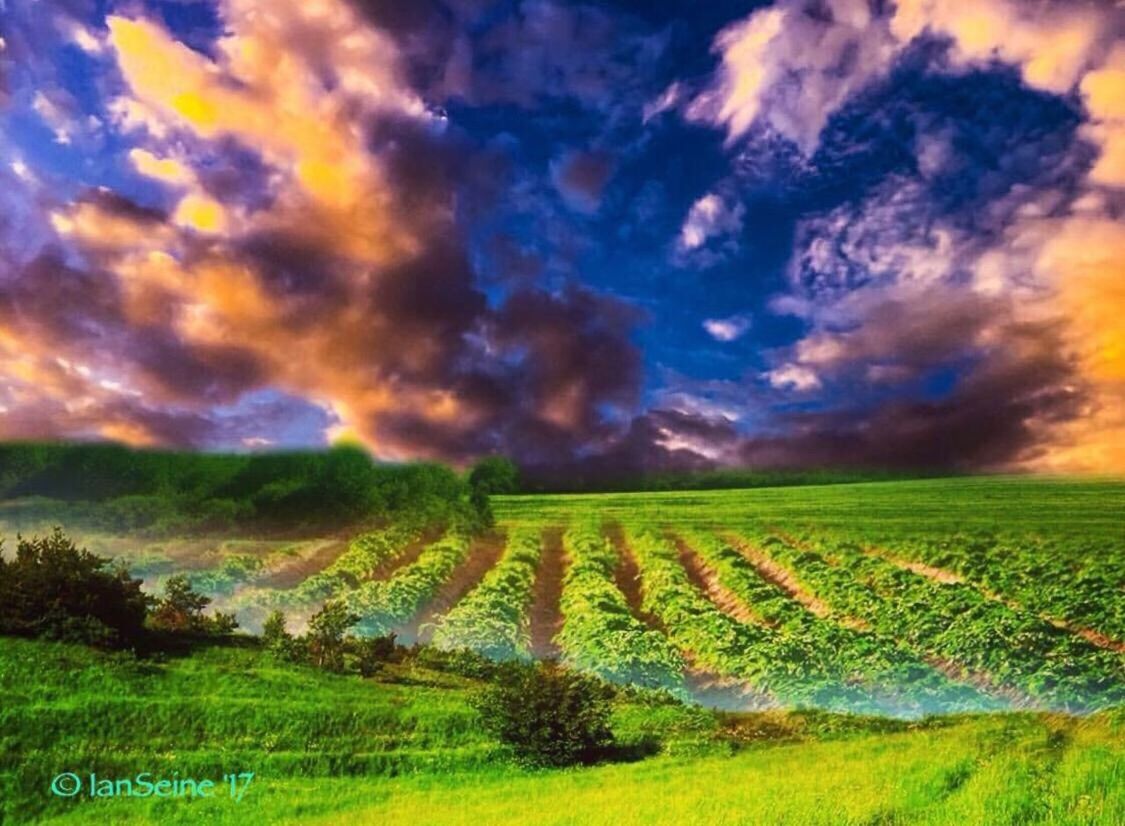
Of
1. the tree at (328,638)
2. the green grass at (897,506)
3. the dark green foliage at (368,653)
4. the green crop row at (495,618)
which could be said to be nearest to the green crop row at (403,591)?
the green crop row at (495,618)

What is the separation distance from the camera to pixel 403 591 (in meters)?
17.6

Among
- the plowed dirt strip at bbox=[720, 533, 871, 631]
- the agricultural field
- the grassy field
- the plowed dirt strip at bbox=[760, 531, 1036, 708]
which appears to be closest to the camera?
the grassy field

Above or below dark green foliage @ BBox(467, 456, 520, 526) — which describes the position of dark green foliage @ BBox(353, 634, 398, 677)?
below

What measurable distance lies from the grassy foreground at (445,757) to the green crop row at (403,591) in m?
3.01

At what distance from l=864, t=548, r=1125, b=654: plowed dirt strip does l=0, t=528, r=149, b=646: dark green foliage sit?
13832 mm

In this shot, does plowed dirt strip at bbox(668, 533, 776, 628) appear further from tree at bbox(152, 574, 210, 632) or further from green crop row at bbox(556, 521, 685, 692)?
tree at bbox(152, 574, 210, 632)

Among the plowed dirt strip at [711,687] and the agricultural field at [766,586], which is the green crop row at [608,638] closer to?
the agricultural field at [766,586]

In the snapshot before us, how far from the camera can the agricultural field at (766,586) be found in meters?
15.5

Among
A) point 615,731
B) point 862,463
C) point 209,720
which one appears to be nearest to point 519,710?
point 615,731

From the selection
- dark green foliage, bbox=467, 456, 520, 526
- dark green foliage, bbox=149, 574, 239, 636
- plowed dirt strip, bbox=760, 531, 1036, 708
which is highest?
dark green foliage, bbox=467, 456, 520, 526

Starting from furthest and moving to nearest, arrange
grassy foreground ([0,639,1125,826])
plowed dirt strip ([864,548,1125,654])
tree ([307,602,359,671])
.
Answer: plowed dirt strip ([864,548,1125,654])
tree ([307,602,359,671])
grassy foreground ([0,639,1125,826])

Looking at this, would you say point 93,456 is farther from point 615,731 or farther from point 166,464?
point 615,731

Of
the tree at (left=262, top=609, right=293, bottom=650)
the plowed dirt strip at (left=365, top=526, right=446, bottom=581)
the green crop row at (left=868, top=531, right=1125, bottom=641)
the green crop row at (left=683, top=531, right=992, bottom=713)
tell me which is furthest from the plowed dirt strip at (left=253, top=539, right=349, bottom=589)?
the green crop row at (left=868, top=531, right=1125, bottom=641)

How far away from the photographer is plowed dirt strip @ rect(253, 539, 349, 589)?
1762cm
